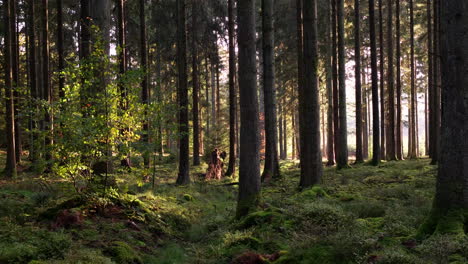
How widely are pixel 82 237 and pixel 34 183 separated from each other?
7.31 metres

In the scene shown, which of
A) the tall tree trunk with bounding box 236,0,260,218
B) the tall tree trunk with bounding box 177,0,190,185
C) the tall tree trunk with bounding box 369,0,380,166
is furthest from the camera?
the tall tree trunk with bounding box 369,0,380,166

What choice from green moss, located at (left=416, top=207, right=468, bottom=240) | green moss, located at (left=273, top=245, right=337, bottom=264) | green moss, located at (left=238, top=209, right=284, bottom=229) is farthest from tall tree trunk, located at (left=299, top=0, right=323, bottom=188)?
green moss, located at (left=273, top=245, right=337, bottom=264)

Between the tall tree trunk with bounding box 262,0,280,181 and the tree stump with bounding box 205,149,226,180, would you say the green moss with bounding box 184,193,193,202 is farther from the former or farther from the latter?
the tree stump with bounding box 205,149,226,180

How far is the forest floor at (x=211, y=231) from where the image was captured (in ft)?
16.2

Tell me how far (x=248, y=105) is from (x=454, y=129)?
14.4 feet

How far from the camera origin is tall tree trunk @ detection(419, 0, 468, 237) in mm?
5785

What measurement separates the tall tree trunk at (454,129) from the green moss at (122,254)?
4984 mm

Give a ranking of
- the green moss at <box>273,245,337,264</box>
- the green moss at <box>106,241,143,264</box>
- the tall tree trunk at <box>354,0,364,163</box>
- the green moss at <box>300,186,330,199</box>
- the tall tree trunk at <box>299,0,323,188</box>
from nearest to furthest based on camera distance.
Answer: the green moss at <box>273,245,337,264</box> → the green moss at <box>106,241,143,264</box> → the green moss at <box>300,186,330,199</box> → the tall tree trunk at <box>299,0,323,188</box> → the tall tree trunk at <box>354,0,364,163</box>

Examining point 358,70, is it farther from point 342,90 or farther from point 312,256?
point 312,256

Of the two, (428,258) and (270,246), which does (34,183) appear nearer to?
(270,246)

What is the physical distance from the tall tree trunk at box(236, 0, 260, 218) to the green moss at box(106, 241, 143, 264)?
2.99 metres

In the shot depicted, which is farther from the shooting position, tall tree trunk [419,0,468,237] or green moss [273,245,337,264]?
tall tree trunk [419,0,468,237]

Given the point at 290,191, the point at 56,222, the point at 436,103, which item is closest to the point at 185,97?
the point at 290,191

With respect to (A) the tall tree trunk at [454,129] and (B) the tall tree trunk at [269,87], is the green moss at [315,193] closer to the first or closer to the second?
(A) the tall tree trunk at [454,129]
